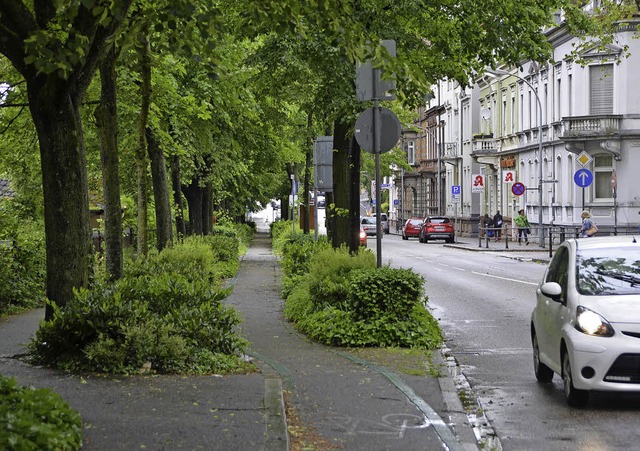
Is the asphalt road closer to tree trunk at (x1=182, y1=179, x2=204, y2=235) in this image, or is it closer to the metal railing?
tree trunk at (x1=182, y1=179, x2=204, y2=235)

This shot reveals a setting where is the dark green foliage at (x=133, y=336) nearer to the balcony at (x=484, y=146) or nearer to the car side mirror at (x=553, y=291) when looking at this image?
the car side mirror at (x=553, y=291)

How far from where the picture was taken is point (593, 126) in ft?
158

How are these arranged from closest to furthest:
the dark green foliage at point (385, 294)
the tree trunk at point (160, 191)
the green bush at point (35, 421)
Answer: the green bush at point (35, 421) < the dark green foliage at point (385, 294) < the tree trunk at point (160, 191)

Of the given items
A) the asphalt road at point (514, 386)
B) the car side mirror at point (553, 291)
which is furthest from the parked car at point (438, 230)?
the car side mirror at point (553, 291)

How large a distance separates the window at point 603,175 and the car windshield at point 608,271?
40.0 metres

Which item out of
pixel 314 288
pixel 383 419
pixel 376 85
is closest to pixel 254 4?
pixel 383 419

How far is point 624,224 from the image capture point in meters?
48.2

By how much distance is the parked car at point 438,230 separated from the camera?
6512 centimetres

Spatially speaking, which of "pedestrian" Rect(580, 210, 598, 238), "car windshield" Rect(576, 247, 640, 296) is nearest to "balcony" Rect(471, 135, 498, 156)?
"pedestrian" Rect(580, 210, 598, 238)

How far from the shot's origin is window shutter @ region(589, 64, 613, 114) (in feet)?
160

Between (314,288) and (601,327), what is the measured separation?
6.40m

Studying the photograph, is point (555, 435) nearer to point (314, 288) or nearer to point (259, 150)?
point (314, 288)

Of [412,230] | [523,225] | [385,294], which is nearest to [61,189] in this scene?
[385,294]

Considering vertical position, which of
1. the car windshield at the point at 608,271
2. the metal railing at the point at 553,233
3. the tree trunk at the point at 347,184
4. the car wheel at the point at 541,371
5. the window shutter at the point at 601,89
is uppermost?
the window shutter at the point at 601,89
